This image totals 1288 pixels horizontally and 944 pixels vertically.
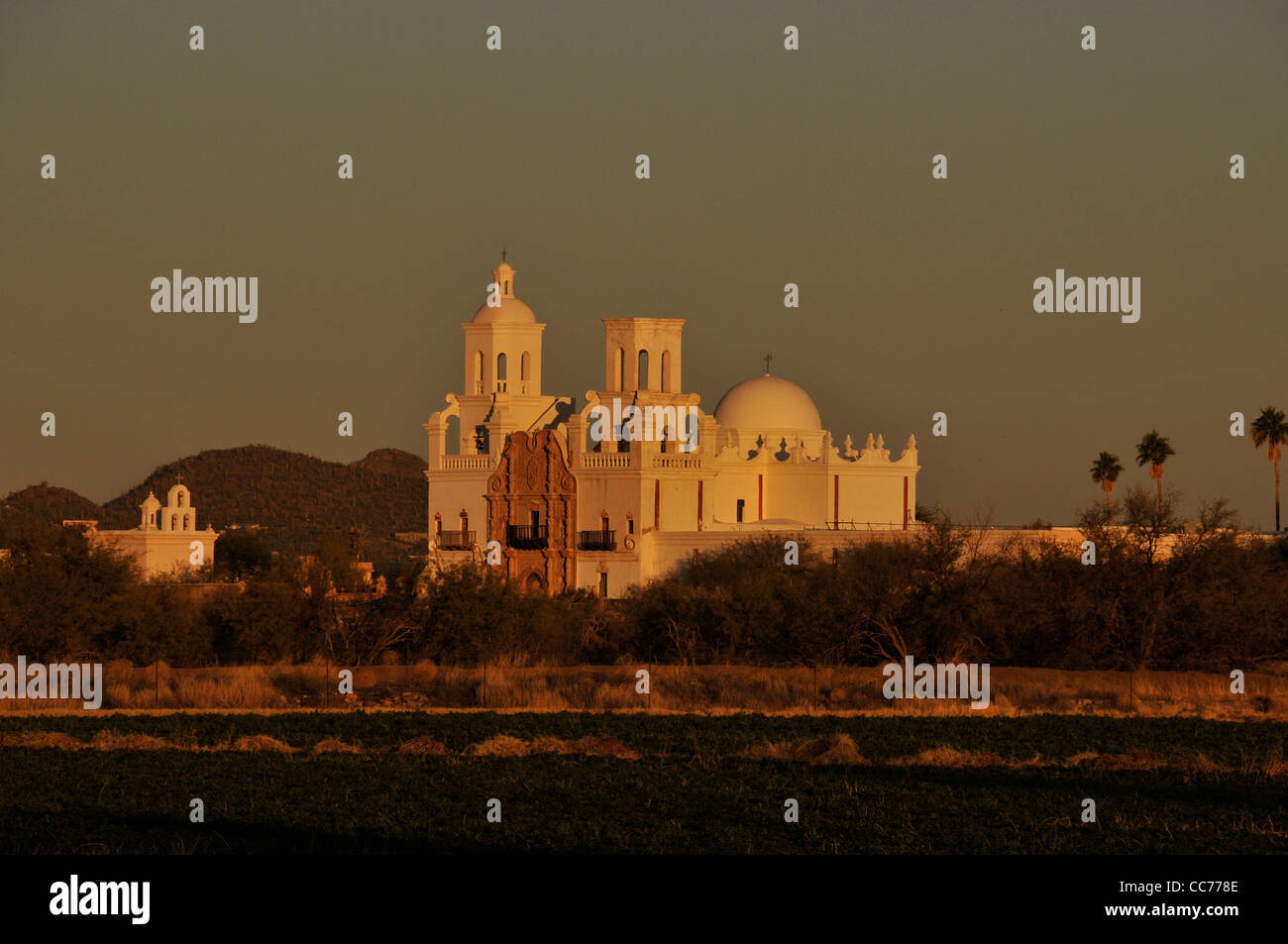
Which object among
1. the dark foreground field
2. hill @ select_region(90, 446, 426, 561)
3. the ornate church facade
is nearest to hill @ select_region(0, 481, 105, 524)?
hill @ select_region(90, 446, 426, 561)

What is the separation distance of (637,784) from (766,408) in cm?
4729

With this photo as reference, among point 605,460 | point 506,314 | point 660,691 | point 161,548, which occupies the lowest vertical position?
point 660,691

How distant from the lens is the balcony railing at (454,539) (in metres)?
65.3

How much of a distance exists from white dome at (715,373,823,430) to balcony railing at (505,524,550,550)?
11381 mm

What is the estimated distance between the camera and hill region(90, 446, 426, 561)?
430ft

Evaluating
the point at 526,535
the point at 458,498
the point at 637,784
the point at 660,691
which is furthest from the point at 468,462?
the point at 637,784

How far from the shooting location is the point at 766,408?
73.6 meters

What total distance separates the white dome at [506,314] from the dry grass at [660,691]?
80.4 ft

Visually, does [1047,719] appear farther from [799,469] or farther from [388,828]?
[799,469]

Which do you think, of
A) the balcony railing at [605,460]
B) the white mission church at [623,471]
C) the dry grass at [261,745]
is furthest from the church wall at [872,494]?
the dry grass at [261,745]

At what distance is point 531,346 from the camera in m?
70.9

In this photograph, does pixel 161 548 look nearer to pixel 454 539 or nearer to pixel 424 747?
pixel 454 539
